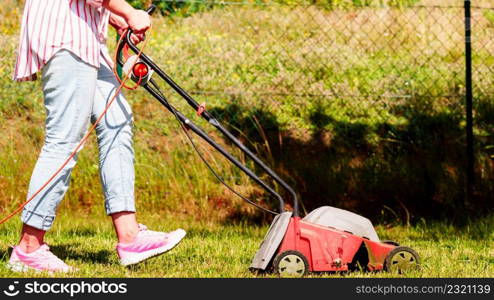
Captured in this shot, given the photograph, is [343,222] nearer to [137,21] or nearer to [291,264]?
[291,264]

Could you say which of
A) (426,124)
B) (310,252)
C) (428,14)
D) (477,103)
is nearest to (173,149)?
(426,124)

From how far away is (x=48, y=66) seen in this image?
3.72 metres

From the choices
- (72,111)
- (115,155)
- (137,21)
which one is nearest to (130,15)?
(137,21)

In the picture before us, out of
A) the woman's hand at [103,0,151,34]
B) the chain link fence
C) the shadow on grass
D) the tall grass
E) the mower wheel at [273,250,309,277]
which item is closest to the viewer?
the woman's hand at [103,0,151,34]

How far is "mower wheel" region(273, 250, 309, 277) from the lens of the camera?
148 inches

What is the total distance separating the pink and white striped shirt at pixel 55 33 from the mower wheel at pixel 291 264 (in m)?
1.12

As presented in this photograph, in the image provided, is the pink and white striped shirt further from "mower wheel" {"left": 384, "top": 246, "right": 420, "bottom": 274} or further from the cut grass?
"mower wheel" {"left": 384, "top": 246, "right": 420, "bottom": 274}

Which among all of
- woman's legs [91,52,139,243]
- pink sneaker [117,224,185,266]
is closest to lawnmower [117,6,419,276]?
woman's legs [91,52,139,243]

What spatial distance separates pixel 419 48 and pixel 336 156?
2343 millimetres

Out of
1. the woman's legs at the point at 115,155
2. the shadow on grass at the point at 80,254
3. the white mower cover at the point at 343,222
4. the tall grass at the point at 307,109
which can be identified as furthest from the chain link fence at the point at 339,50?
the woman's legs at the point at 115,155

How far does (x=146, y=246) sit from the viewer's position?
3.89 m

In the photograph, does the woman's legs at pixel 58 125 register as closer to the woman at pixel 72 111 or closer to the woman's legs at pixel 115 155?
the woman at pixel 72 111

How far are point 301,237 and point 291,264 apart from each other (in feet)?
0.40

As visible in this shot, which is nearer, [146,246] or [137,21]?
[137,21]
